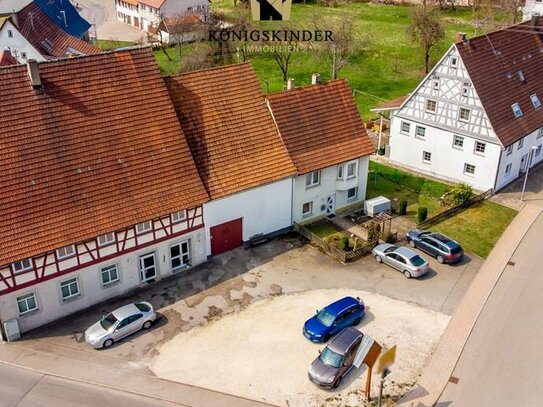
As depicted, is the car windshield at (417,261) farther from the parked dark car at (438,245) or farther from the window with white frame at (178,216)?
the window with white frame at (178,216)

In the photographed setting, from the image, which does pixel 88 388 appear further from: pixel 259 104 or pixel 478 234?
pixel 478 234

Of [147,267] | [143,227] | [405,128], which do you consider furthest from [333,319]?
[405,128]

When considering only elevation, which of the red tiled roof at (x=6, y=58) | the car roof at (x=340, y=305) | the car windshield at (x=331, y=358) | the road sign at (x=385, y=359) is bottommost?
the car windshield at (x=331, y=358)

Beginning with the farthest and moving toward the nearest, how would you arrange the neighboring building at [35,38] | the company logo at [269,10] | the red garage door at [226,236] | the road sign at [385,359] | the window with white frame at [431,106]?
the company logo at [269,10] < the neighboring building at [35,38] < the window with white frame at [431,106] < the red garage door at [226,236] < the road sign at [385,359]

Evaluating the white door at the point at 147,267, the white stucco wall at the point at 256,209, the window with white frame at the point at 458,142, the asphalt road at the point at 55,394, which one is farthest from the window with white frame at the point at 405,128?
the asphalt road at the point at 55,394

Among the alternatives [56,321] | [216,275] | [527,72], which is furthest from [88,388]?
[527,72]

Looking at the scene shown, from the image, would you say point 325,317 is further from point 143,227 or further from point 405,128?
point 405,128

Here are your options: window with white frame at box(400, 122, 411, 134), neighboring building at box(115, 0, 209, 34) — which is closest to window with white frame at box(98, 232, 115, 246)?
window with white frame at box(400, 122, 411, 134)
